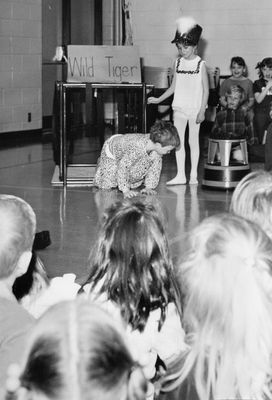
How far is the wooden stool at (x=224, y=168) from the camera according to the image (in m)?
7.06

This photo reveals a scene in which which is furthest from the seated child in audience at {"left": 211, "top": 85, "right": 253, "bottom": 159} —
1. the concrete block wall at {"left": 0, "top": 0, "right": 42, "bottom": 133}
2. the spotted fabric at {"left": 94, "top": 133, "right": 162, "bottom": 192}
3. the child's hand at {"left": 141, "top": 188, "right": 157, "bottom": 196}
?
the concrete block wall at {"left": 0, "top": 0, "right": 42, "bottom": 133}

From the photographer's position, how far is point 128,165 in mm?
6570

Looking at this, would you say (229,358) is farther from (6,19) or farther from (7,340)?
(6,19)

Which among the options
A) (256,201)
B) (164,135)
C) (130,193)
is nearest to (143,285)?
(256,201)

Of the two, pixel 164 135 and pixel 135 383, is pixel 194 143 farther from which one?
pixel 135 383

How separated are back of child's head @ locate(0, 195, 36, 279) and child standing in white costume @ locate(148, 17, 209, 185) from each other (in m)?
5.22

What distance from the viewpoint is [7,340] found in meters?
1.70

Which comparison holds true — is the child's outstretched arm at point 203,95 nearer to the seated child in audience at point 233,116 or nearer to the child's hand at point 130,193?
the seated child in audience at point 233,116

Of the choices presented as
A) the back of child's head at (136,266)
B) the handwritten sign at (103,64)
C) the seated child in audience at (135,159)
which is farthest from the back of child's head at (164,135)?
the back of child's head at (136,266)

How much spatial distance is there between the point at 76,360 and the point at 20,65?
9877 mm

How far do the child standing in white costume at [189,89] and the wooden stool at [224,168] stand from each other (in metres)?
0.19

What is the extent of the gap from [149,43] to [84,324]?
11131 mm

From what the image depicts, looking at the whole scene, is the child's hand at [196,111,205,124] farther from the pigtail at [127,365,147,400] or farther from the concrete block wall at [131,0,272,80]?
the pigtail at [127,365,147,400]

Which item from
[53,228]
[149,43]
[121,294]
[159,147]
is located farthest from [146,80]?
[121,294]
